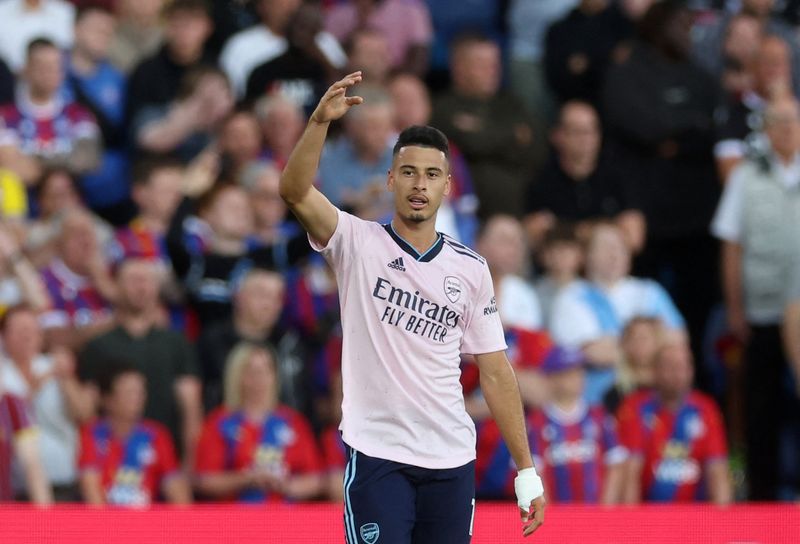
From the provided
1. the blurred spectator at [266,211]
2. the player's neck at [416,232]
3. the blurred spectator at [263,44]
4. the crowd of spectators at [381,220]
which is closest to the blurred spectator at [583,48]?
the crowd of spectators at [381,220]

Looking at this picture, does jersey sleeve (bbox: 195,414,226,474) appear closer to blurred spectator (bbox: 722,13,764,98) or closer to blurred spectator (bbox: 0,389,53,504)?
blurred spectator (bbox: 0,389,53,504)

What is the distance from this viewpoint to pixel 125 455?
8.33m

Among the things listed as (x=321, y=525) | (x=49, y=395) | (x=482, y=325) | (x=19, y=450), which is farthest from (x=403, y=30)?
(x=482, y=325)

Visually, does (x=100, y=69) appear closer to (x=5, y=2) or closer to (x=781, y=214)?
(x=5, y=2)

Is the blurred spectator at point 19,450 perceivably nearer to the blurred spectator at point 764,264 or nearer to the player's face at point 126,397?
the player's face at point 126,397

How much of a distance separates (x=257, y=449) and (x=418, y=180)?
395cm

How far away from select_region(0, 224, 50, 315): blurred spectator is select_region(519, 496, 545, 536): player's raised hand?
4.46m

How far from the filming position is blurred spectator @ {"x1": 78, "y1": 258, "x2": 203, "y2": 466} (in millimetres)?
8641

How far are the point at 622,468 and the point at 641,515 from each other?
1698 millimetres

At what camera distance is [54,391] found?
853 centimetres

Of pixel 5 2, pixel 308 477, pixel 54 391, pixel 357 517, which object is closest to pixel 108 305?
pixel 54 391

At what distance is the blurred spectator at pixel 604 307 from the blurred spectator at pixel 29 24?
3789mm

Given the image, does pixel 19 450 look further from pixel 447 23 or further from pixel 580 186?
pixel 447 23

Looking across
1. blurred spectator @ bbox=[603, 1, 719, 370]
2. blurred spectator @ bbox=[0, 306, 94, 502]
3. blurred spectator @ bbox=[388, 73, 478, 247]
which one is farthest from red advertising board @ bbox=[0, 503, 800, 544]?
blurred spectator @ bbox=[603, 1, 719, 370]
